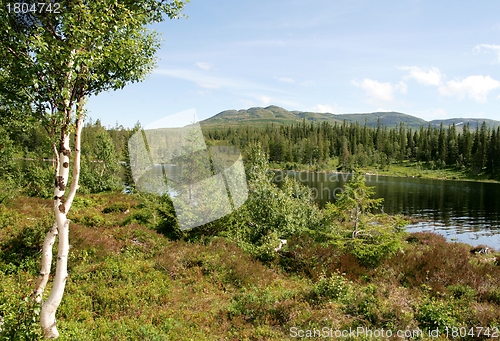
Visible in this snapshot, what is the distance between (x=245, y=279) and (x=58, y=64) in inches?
402

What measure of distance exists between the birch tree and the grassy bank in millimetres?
1647

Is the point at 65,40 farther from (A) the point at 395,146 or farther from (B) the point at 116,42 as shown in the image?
(A) the point at 395,146

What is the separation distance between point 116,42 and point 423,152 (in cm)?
16346

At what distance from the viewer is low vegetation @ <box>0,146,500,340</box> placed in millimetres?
8883

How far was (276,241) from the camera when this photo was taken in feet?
54.8

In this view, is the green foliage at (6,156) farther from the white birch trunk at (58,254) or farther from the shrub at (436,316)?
the shrub at (436,316)

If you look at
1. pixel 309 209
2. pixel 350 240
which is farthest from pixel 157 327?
pixel 309 209

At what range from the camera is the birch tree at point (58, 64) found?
21.5 feet

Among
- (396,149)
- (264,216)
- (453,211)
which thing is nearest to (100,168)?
(264,216)

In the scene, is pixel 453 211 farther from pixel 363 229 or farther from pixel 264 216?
pixel 264 216

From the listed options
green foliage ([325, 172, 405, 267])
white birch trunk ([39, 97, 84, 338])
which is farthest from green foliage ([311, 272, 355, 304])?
white birch trunk ([39, 97, 84, 338])

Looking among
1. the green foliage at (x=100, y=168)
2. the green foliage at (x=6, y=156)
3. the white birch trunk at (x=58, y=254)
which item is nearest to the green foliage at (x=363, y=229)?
the white birch trunk at (x=58, y=254)

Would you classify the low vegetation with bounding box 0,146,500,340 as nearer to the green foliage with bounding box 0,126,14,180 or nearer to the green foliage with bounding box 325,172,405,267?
the green foliage with bounding box 325,172,405,267

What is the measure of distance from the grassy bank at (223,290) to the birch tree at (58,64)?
64.8 inches
